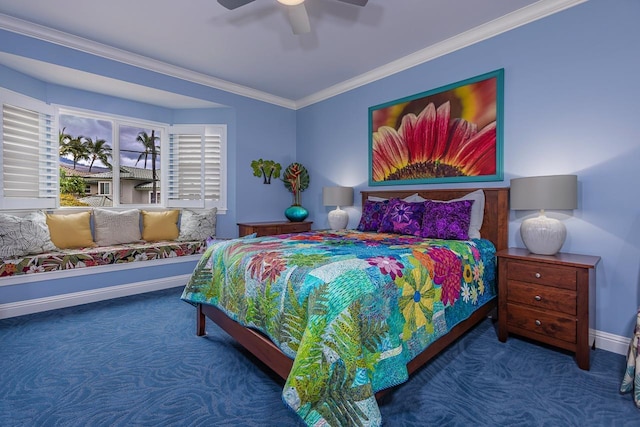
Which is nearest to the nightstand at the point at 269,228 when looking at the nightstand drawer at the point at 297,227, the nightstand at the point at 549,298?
the nightstand drawer at the point at 297,227

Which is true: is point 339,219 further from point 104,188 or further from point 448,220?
point 104,188

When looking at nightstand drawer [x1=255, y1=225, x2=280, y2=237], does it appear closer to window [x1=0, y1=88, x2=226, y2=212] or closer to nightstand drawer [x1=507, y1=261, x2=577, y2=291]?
window [x1=0, y1=88, x2=226, y2=212]

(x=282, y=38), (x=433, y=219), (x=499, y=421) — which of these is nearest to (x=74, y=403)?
(x=499, y=421)

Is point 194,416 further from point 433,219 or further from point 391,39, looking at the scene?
point 391,39

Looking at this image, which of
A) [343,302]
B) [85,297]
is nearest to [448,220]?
[343,302]

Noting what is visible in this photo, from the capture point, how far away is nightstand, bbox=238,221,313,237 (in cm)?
429

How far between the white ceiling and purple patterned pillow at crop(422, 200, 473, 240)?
66.7 inches

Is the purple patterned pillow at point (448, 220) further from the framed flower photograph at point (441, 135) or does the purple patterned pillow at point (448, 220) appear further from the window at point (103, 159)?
the window at point (103, 159)

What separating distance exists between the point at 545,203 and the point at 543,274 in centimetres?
52

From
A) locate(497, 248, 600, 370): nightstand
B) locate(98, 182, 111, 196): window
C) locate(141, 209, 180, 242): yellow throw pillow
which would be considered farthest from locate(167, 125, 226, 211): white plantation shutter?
locate(497, 248, 600, 370): nightstand

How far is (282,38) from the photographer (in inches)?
124

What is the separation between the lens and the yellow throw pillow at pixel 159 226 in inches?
162

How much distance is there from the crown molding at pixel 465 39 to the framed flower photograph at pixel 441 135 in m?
0.37

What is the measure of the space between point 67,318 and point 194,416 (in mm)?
2196
